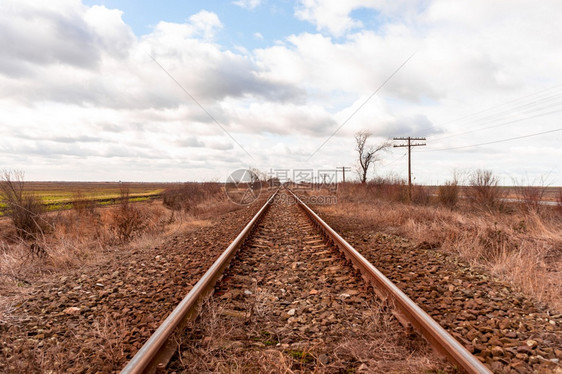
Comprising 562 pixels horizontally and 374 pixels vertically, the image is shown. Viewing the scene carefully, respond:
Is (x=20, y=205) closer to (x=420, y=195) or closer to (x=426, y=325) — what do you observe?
(x=426, y=325)

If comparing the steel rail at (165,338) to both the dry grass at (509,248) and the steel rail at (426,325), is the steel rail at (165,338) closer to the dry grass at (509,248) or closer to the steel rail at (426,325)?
the steel rail at (426,325)

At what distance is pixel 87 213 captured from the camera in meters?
11.5

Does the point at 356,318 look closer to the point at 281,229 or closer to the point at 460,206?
the point at 281,229

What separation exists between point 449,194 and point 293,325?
18.0 metres

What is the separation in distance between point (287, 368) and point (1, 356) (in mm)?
2421

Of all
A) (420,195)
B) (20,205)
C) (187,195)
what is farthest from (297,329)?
(420,195)

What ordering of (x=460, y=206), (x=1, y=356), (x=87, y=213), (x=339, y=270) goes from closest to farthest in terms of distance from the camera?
(x=1, y=356) < (x=339, y=270) < (x=87, y=213) < (x=460, y=206)

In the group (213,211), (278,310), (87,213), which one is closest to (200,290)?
(278,310)

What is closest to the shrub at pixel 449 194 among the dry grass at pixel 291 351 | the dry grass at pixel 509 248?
the dry grass at pixel 509 248

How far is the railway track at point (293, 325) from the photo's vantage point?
8.40 feet

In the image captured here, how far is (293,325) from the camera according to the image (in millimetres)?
3402

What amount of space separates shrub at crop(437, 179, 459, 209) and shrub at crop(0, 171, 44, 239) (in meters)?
18.7

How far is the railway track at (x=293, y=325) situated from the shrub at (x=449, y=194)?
15192mm
